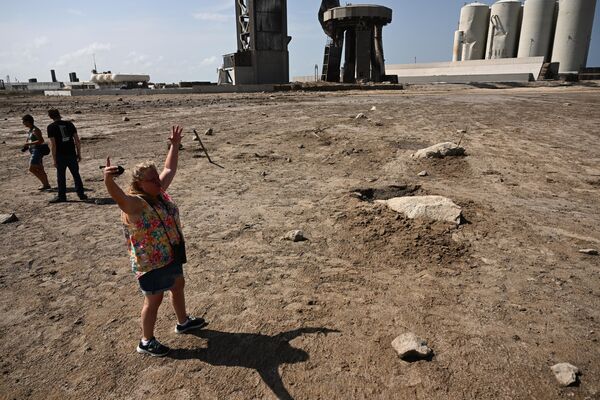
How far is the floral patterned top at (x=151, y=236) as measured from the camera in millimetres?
2627

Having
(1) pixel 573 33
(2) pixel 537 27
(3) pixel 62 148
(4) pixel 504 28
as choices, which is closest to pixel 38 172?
(3) pixel 62 148

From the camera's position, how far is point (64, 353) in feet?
9.77

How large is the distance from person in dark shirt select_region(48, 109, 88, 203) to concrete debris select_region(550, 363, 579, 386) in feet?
23.0

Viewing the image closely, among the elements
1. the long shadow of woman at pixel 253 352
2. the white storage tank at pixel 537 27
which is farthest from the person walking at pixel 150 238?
the white storage tank at pixel 537 27

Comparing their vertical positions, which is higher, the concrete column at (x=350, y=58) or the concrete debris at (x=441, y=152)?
the concrete column at (x=350, y=58)

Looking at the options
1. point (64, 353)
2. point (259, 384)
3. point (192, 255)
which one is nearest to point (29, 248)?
point (192, 255)

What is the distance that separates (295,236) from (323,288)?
1.14 meters

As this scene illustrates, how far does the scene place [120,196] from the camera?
94.7 inches

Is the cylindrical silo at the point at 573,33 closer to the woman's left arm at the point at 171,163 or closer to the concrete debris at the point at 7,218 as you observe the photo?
the woman's left arm at the point at 171,163

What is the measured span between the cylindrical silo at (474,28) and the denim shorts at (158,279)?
6323 centimetres

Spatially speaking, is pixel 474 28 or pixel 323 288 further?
pixel 474 28

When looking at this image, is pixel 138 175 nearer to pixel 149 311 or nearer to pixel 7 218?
pixel 149 311

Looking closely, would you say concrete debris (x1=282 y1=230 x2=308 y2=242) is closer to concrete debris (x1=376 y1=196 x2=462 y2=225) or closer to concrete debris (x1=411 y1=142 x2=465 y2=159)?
concrete debris (x1=376 y1=196 x2=462 y2=225)

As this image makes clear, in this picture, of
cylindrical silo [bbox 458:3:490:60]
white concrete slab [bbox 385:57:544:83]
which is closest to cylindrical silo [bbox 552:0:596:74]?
cylindrical silo [bbox 458:3:490:60]
